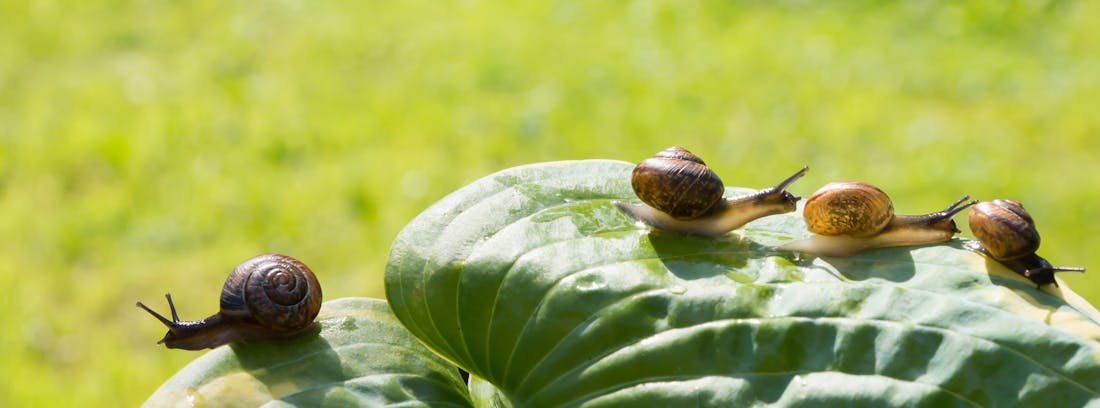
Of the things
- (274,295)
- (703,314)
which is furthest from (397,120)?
(703,314)

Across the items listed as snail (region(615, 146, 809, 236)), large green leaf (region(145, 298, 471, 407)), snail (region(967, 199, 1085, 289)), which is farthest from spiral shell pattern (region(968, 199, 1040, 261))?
large green leaf (region(145, 298, 471, 407))

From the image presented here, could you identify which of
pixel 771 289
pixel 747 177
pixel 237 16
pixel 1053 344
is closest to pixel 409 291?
pixel 771 289

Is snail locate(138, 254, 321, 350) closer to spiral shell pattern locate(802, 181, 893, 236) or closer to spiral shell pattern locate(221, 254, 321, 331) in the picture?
spiral shell pattern locate(221, 254, 321, 331)

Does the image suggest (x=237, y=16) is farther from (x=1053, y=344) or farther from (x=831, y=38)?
(x=1053, y=344)

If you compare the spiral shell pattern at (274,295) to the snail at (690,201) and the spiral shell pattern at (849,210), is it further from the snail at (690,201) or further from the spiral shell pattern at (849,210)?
the spiral shell pattern at (849,210)

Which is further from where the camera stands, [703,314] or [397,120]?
[397,120]

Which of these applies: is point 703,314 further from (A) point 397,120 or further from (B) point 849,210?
(A) point 397,120

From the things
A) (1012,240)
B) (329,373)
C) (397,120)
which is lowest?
(329,373)

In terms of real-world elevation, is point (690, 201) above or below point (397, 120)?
below
